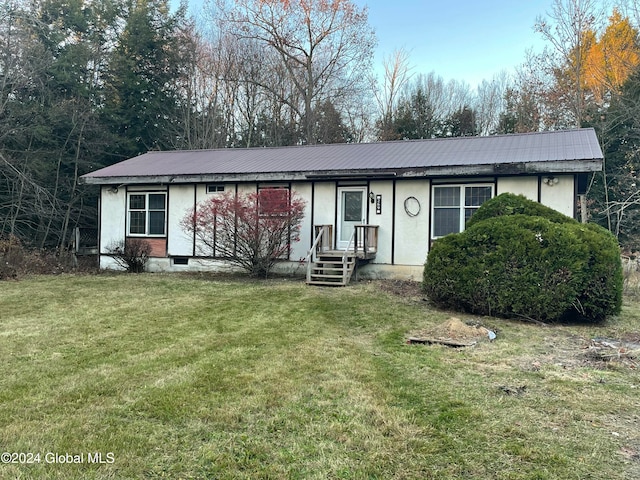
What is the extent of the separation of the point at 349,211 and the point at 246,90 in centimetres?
1563

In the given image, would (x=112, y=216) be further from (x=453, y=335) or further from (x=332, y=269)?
(x=453, y=335)

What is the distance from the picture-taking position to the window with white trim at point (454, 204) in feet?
36.8

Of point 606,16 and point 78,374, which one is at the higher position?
point 606,16

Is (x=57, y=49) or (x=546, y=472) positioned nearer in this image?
(x=546, y=472)

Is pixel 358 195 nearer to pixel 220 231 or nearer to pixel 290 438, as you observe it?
pixel 220 231

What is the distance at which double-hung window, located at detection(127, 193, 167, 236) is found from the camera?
13867mm

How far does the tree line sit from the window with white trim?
8.60m

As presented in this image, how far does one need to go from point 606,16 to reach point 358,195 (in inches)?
584

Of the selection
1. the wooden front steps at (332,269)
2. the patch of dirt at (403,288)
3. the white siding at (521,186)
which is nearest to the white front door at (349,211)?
the wooden front steps at (332,269)

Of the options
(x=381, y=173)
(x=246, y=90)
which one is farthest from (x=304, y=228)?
(x=246, y=90)

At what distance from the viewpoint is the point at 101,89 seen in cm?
2120

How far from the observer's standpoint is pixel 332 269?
1081 cm

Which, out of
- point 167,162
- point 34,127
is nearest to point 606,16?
point 167,162

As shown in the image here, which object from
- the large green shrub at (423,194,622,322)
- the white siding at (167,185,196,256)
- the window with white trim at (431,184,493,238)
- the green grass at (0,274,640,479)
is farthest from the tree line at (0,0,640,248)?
the green grass at (0,274,640,479)
